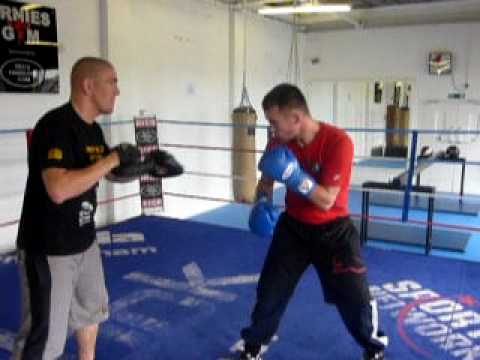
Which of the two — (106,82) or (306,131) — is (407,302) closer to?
(306,131)

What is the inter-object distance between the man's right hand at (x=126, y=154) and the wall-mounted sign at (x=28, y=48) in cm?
243

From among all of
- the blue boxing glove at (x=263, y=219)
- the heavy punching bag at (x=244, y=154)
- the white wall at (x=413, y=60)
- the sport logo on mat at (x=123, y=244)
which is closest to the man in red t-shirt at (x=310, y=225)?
the blue boxing glove at (x=263, y=219)

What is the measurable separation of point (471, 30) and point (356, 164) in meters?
2.60

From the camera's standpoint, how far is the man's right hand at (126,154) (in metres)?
1.51

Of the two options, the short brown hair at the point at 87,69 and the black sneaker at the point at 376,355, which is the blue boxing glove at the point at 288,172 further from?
the black sneaker at the point at 376,355

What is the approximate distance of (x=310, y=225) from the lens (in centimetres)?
181

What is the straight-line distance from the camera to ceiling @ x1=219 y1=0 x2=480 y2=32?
22.6 feet

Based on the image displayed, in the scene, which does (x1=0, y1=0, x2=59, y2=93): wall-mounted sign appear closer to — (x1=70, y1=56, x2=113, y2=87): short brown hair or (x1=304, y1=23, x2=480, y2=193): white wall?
(x1=70, y1=56, x2=113, y2=87): short brown hair

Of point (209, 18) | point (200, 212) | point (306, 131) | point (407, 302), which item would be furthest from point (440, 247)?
point (209, 18)

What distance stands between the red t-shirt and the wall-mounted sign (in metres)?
2.57

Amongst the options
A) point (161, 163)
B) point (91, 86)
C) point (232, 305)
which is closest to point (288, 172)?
point (161, 163)

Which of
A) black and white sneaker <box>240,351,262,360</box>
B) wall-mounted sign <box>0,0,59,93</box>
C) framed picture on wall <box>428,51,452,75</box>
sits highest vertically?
framed picture on wall <box>428,51,452,75</box>

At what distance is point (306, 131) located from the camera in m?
1.76

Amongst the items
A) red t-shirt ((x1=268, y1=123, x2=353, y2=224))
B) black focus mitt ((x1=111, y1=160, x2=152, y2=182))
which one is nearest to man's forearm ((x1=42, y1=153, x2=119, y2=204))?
black focus mitt ((x1=111, y1=160, x2=152, y2=182))
